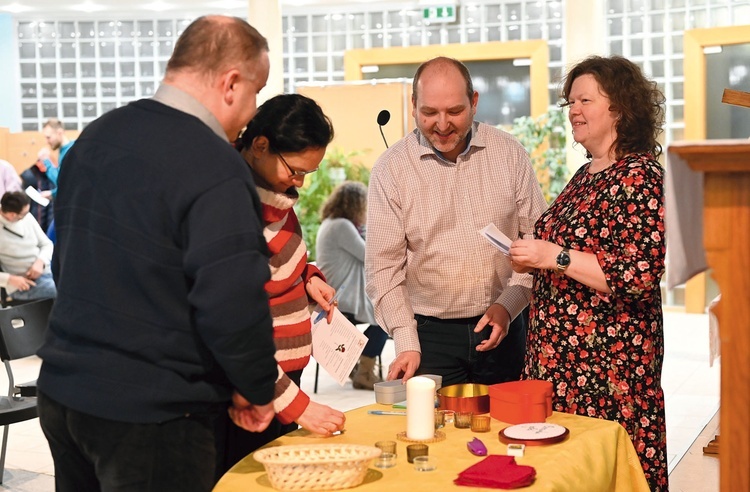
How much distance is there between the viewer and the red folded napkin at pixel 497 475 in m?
1.95

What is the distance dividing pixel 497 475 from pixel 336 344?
2.26 feet

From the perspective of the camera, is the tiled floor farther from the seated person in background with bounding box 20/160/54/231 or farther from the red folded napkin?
the red folded napkin

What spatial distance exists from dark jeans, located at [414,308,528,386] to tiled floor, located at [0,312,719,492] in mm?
1714

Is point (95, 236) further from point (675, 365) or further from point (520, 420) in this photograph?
point (675, 365)

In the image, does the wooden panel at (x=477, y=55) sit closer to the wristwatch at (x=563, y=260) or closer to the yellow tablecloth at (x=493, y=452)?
the wristwatch at (x=563, y=260)

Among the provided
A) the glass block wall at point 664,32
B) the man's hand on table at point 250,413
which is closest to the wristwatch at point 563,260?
the man's hand on table at point 250,413

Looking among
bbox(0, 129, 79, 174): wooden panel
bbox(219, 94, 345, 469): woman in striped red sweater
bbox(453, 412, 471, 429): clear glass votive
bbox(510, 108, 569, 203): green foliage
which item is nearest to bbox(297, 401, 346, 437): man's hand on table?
bbox(219, 94, 345, 469): woman in striped red sweater

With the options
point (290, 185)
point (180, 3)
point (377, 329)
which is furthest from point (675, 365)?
point (180, 3)

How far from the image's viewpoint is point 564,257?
8.68ft

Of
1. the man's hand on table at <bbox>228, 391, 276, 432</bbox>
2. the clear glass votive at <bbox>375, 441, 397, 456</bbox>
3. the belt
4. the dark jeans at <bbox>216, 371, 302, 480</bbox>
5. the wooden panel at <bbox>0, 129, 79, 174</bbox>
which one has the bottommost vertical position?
the dark jeans at <bbox>216, 371, 302, 480</bbox>

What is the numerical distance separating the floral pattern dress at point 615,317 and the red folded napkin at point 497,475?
27.5 inches

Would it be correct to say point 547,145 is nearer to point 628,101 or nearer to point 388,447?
point 628,101

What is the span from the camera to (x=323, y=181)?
28.0ft

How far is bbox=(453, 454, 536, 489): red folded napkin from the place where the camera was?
1.95 meters
